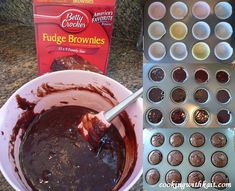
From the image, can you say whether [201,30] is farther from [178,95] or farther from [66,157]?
[66,157]

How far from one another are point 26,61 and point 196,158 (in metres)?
0.45

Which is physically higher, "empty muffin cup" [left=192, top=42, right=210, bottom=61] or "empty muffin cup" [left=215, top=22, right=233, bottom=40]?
"empty muffin cup" [left=215, top=22, right=233, bottom=40]

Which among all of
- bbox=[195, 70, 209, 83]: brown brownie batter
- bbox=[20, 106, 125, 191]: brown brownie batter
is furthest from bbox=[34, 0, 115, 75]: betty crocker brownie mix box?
bbox=[195, 70, 209, 83]: brown brownie batter

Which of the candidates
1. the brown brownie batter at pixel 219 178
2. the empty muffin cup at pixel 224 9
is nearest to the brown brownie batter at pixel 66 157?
the brown brownie batter at pixel 219 178

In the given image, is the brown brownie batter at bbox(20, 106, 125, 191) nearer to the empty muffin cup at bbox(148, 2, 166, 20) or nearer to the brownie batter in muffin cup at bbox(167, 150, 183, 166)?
the brownie batter in muffin cup at bbox(167, 150, 183, 166)

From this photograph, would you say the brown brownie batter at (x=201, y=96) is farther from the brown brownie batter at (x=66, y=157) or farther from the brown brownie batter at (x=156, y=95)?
the brown brownie batter at (x=66, y=157)

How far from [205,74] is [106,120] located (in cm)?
21

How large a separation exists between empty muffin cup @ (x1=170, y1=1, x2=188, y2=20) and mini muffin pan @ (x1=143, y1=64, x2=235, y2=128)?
0.08 m

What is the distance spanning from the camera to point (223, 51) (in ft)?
2.75

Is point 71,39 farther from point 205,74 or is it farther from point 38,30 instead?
point 205,74

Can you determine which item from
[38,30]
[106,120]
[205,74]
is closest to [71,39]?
[38,30]

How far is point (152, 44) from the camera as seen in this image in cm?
83

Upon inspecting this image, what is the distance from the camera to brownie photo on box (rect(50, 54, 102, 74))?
0.98 metres

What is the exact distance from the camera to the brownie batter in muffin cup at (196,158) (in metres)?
0.81
